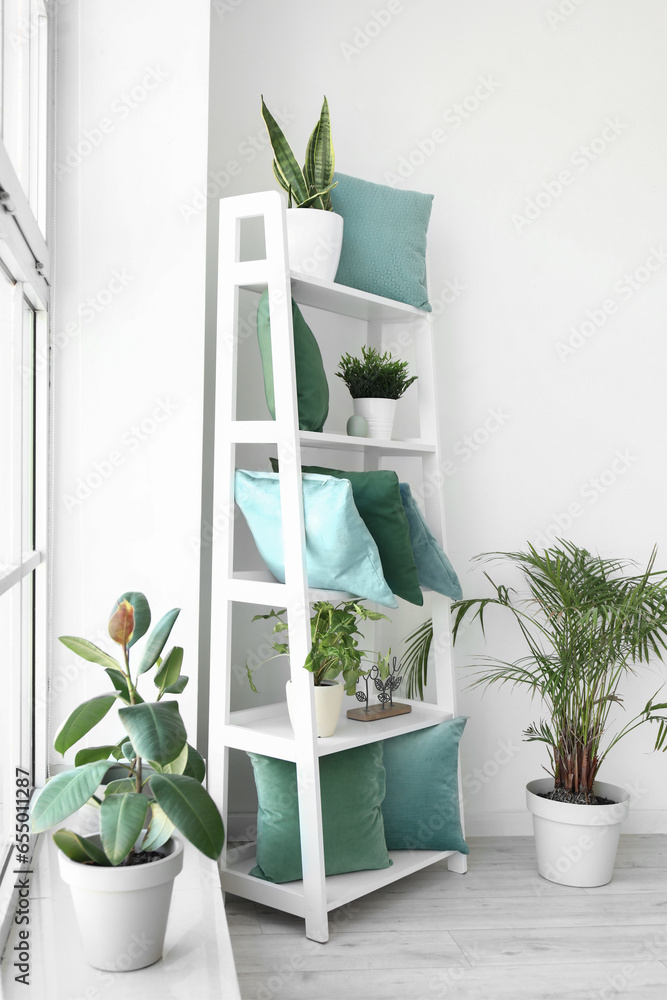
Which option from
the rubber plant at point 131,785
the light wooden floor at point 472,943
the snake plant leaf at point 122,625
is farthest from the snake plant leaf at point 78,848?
the light wooden floor at point 472,943

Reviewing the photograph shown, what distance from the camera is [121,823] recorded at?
1381 millimetres

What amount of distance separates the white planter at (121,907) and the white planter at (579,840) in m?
1.23

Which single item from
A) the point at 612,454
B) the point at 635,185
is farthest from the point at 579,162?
the point at 612,454

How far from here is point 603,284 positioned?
2805 mm

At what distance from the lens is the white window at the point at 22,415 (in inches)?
63.5

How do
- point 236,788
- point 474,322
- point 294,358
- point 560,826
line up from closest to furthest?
point 294,358 → point 560,826 → point 236,788 → point 474,322

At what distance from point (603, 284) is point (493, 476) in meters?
0.74

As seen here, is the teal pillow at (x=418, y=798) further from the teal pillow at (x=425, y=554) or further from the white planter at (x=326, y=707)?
the teal pillow at (x=425, y=554)

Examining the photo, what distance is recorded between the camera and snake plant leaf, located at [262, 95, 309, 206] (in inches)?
87.2

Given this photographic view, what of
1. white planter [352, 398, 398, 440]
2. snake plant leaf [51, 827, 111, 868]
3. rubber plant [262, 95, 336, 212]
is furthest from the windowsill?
rubber plant [262, 95, 336, 212]

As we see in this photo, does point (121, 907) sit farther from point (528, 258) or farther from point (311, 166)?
point (528, 258)

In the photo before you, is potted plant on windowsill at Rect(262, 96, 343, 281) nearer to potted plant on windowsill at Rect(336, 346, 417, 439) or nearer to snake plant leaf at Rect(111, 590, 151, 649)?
potted plant on windowsill at Rect(336, 346, 417, 439)

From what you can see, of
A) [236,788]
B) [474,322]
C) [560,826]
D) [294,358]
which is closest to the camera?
[294,358]

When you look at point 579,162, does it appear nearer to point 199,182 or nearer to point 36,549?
point 199,182
